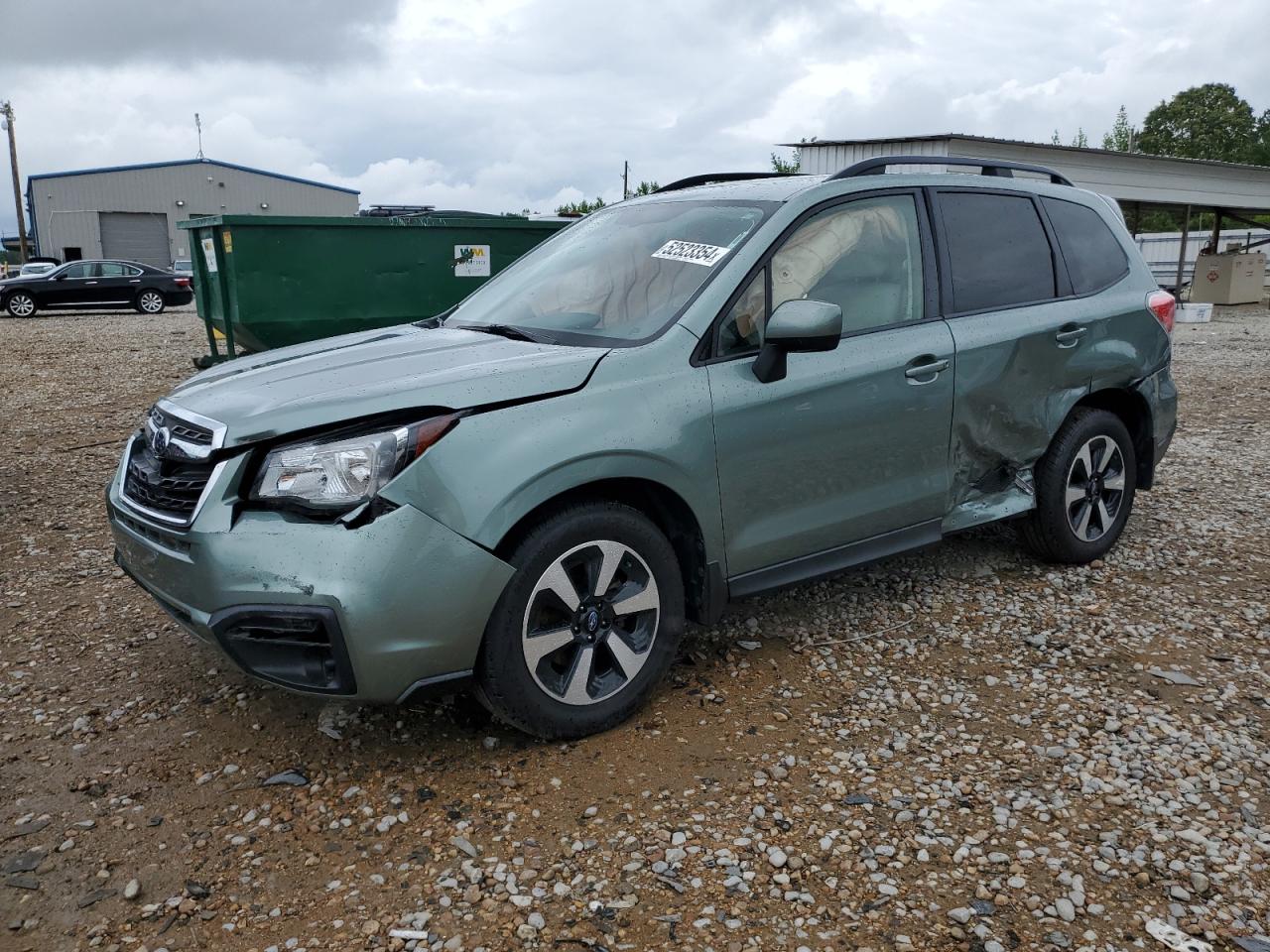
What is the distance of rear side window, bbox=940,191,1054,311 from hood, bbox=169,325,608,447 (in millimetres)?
1776

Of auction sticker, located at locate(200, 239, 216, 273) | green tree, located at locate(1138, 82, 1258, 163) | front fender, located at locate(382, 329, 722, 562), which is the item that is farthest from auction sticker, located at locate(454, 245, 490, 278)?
green tree, located at locate(1138, 82, 1258, 163)

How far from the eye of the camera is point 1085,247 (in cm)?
475

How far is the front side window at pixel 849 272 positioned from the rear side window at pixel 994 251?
228 mm

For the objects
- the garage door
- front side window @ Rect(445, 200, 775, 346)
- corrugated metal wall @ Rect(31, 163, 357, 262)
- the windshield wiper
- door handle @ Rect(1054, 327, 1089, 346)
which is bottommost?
door handle @ Rect(1054, 327, 1089, 346)

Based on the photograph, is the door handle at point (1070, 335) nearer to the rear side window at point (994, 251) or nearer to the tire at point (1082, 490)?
the rear side window at point (994, 251)

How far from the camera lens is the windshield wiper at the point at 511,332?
3606mm

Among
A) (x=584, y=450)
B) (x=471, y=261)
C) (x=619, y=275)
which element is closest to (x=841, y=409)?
(x=619, y=275)

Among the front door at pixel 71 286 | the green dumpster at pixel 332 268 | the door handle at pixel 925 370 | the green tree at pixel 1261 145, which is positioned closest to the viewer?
the door handle at pixel 925 370

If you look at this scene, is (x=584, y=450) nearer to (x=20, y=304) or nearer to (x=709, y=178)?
(x=709, y=178)

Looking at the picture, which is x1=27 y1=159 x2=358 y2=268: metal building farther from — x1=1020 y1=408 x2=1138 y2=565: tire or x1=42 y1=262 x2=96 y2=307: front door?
x1=1020 y1=408 x2=1138 y2=565: tire

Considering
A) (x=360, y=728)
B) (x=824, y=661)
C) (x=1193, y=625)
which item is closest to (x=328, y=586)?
(x=360, y=728)

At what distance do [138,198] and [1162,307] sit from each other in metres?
48.2

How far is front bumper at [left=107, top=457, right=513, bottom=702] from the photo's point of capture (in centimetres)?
276

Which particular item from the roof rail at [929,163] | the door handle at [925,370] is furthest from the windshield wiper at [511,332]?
the door handle at [925,370]
